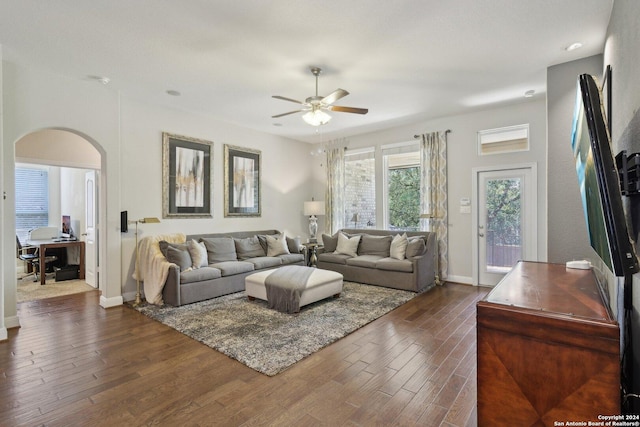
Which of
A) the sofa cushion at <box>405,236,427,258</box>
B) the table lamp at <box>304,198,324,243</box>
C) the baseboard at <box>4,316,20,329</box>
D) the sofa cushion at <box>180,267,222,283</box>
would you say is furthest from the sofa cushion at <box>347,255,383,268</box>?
the baseboard at <box>4,316,20,329</box>

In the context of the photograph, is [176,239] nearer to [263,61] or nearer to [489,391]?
[263,61]

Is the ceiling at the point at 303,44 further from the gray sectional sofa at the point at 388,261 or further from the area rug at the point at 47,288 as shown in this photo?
the area rug at the point at 47,288

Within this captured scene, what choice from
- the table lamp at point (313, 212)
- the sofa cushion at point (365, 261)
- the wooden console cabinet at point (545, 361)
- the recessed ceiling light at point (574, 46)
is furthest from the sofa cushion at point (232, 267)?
the recessed ceiling light at point (574, 46)

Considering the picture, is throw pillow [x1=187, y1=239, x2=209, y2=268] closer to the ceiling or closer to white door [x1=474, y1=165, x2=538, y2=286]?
the ceiling

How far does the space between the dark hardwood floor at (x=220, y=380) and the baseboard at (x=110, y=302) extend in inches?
27.3

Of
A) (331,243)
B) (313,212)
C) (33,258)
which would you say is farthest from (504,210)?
(33,258)

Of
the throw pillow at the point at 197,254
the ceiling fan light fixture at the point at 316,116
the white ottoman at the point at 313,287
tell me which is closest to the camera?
the ceiling fan light fixture at the point at 316,116

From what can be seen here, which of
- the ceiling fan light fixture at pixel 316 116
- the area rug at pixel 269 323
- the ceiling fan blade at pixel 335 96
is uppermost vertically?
the ceiling fan blade at pixel 335 96

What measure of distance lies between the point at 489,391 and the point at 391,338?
1936 millimetres

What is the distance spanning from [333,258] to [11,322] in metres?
4.52

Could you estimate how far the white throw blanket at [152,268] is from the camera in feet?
14.1

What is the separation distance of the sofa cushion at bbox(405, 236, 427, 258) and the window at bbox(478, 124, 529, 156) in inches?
73.6

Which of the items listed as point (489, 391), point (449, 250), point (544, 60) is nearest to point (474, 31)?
point (544, 60)

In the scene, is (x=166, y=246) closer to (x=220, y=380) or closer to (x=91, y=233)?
(x=91, y=233)
